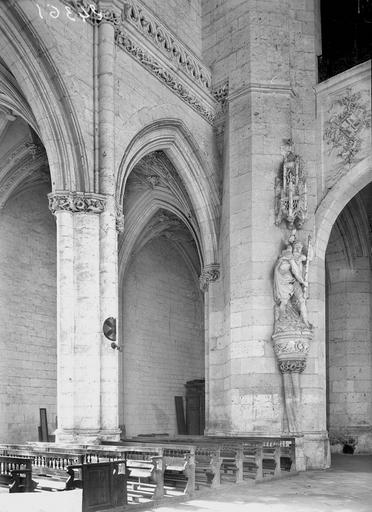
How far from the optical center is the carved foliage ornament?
558 inches

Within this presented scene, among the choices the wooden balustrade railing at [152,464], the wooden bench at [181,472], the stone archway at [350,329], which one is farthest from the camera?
the stone archway at [350,329]

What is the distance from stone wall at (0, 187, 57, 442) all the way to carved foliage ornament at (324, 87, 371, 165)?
24.8 feet

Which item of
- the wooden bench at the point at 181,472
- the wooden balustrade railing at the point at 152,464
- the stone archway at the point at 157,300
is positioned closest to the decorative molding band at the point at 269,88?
the stone archway at the point at 157,300

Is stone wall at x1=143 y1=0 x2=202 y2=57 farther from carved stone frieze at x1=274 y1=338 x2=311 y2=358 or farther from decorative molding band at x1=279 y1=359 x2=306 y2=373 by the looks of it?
decorative molding band at x1=279 y1=359 x2=306 y2=373

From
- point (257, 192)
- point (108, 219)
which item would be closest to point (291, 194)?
point (257, 192)

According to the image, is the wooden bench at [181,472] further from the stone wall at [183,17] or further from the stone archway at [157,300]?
the stone wall at [183,17]

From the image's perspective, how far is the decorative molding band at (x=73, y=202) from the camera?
36.6 feet

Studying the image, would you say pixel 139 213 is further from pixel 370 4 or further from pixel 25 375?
pixel 370 4

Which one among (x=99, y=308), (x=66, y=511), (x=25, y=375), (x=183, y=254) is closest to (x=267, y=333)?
(x=99, y=308)

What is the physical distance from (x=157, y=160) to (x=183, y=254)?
6571mm

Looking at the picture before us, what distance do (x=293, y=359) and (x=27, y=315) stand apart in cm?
709

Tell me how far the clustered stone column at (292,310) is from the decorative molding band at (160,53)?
10.2 feet

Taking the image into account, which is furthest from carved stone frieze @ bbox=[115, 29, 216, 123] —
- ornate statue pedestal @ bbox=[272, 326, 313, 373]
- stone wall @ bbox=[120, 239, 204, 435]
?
stone wall @ bbox=[120, 239, 204, 435]

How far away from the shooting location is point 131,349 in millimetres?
19703
